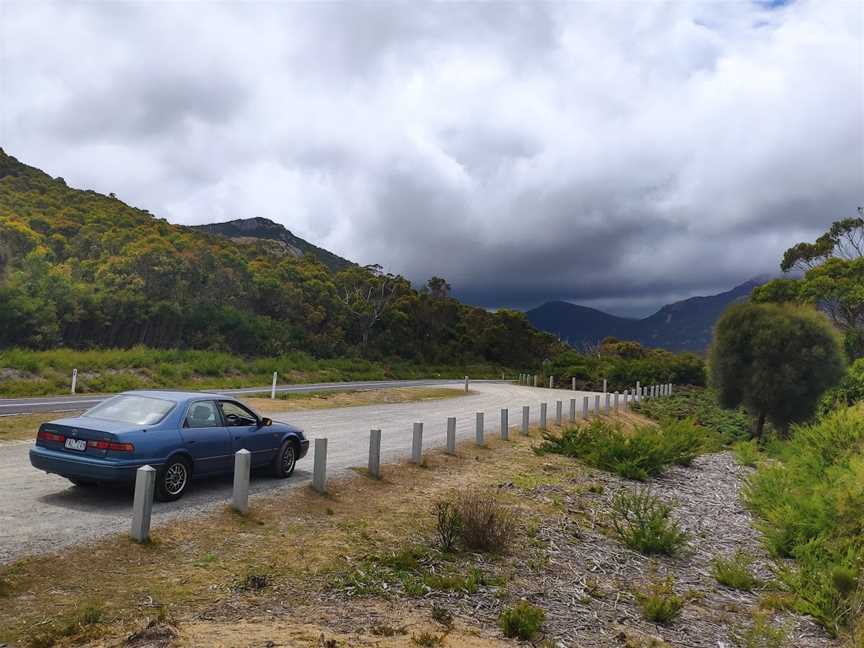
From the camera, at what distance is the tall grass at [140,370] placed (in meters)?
25.6

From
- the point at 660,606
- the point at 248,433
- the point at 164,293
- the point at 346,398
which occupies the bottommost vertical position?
the point at 660,606

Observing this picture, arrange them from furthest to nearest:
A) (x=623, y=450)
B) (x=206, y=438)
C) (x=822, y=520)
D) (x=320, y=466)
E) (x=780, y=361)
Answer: (x=780, y=361)
(x=623, y=450)
(x=822, y=520)
(x=320, y=466)
(x=206, y=438)

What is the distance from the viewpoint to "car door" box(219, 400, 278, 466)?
9461 mm

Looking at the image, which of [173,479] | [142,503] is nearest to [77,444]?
[173,479]

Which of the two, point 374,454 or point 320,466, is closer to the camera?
point 320,466

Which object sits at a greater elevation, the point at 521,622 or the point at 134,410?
the point at 134,410

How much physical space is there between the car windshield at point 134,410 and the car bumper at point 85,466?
0.67 m

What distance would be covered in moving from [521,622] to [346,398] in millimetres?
23288

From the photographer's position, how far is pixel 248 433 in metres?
9.72

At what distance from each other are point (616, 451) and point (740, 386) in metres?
15.9

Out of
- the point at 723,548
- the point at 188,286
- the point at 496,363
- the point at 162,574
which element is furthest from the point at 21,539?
the point at 496,363

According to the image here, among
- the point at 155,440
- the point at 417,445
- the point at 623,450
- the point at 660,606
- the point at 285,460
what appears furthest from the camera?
the point at 623,450

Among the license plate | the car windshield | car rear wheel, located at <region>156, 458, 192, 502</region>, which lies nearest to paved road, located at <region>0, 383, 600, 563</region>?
car rear wheel, located at <region>156, 458, 192, 502</region>

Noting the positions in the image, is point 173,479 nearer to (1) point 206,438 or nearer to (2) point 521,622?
(1) point 206,438
